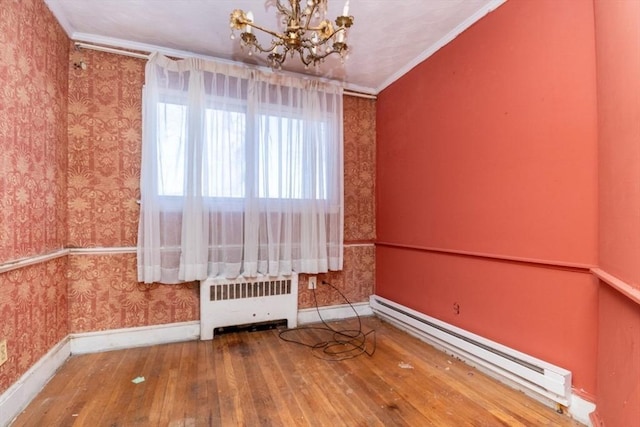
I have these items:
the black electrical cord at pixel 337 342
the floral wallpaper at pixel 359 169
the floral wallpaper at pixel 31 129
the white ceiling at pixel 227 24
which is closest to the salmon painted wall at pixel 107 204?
the floral wallpaper at pixel 31 129

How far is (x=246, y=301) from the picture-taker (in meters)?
2.71

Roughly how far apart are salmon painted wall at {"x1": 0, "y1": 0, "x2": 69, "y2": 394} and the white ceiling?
244 mm

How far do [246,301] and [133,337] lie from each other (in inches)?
36.5

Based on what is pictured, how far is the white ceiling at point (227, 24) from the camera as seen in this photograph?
2.03 metres

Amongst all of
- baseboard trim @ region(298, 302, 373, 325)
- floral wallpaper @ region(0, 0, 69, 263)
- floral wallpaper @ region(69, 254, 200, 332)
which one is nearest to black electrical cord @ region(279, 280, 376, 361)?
baseboard trim @ region(298, 302, 373, 325)

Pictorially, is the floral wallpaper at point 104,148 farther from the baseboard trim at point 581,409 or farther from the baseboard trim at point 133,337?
the baseboard trim at point 581,409

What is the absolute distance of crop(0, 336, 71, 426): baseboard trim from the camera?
1510 mm

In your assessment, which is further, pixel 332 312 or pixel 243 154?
pixel 332 312

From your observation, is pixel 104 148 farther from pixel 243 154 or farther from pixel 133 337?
pixel 133 337

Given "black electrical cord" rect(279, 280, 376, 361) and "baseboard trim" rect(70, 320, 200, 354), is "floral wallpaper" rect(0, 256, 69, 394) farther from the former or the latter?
"black electrical cord" rect(279, 280, 376, 361)

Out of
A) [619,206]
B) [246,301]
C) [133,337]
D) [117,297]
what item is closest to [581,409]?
[619,206]

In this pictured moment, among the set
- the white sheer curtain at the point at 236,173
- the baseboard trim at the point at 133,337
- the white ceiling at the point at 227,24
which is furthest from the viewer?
the white sheer curtain at the point at 236,173

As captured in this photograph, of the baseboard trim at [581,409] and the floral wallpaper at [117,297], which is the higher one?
the floral wallpaper at [117,297]

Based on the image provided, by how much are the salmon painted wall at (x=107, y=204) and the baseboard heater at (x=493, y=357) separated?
1.96 m
